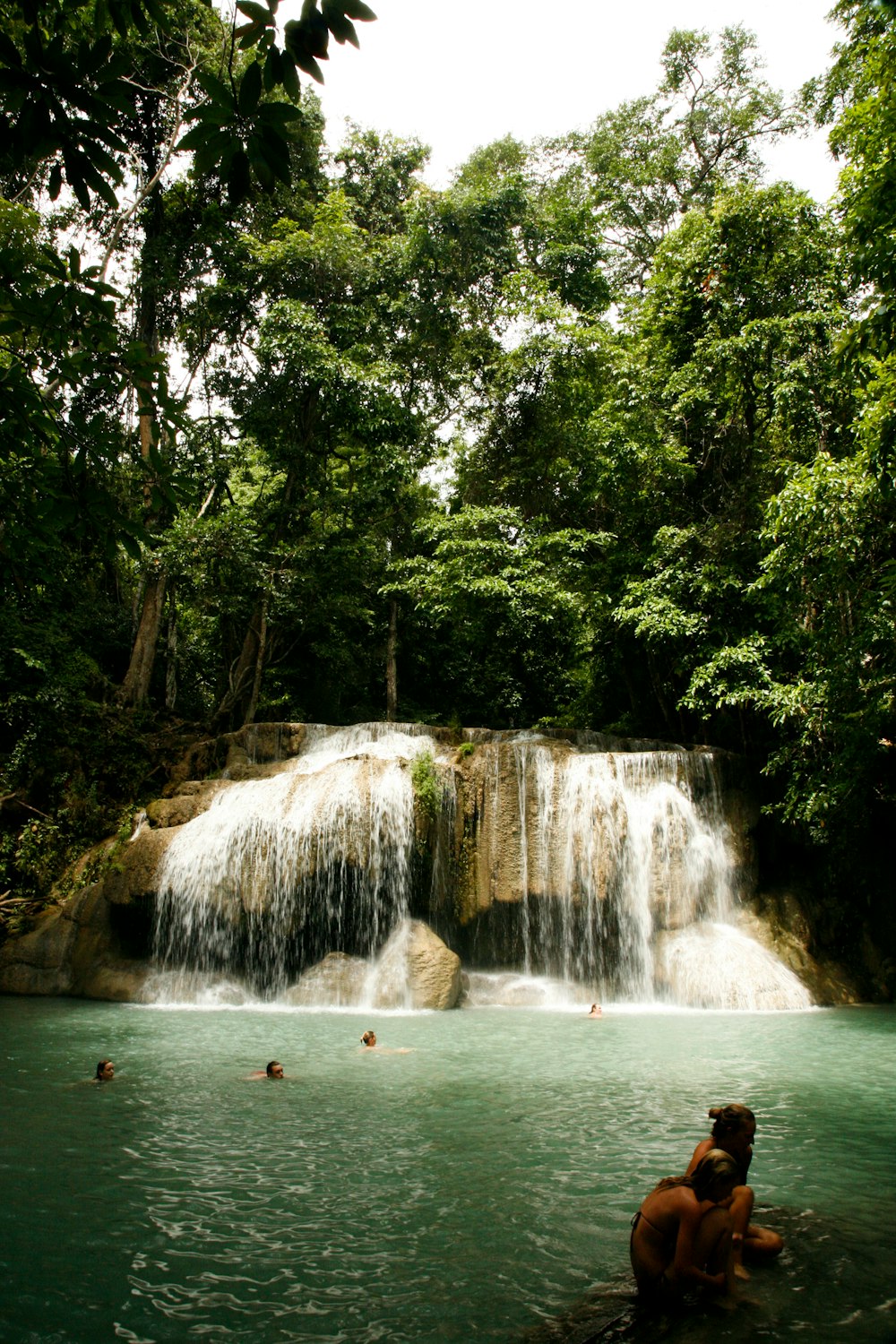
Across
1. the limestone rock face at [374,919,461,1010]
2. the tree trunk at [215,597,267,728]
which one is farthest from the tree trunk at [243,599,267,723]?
the limestone rock face at [374,919,461,1010]

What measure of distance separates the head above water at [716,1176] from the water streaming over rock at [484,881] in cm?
801

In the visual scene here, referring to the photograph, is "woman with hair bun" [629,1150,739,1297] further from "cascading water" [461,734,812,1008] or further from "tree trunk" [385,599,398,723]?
"tree trunk" [385,599,398,723]

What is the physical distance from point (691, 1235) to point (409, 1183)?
6.32 feet

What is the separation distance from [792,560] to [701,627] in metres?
3.23

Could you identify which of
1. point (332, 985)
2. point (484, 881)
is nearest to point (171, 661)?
point (484, 881)

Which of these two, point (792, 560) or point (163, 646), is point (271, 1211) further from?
point (163, 646)

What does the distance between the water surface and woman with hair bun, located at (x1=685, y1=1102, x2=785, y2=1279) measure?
0.09 m

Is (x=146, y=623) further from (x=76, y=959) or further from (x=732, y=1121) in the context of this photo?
(x=732, y=1121)

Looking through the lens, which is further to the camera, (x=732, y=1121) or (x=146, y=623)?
(x=146, y=623)

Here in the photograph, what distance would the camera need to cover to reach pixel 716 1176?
3.34m

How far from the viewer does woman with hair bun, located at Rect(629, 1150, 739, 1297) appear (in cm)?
328

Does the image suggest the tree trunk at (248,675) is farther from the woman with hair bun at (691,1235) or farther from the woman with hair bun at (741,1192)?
the woman with hair bun at (691,1235)

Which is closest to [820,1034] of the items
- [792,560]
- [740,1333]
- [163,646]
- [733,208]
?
[792,560]

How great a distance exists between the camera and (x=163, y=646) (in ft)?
70.7
